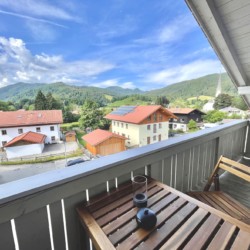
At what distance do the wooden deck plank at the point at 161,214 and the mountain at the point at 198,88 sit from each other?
167 cm

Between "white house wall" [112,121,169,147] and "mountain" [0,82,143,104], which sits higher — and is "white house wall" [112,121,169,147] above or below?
below

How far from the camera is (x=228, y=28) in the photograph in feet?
4.95

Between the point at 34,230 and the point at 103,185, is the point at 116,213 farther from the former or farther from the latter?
the point at 34,230

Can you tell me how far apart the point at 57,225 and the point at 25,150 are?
0.91 meters

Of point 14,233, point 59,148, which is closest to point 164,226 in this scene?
point 14,233

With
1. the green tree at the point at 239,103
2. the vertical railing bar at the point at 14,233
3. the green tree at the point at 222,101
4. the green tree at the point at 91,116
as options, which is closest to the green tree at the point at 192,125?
the green tree at the point at 222,101

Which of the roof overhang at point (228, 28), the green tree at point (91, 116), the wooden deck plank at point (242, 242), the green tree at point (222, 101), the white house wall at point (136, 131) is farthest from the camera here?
the green tree at point (222, 101)

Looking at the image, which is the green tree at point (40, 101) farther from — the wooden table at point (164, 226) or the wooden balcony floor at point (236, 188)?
the wooden balcony floor at point (236, 188)

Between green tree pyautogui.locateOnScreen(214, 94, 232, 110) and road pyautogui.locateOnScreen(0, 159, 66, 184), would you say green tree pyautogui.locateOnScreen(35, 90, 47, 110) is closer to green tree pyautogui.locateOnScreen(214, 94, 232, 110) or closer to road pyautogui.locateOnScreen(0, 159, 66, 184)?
road pyautogui.locateOnScreen(0, 159, 66, 184)

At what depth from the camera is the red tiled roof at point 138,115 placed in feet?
6.63

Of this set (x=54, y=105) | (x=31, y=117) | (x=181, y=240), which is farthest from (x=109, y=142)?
(x=181, y=240)

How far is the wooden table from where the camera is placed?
0.60 meters

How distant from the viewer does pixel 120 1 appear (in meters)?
1.95

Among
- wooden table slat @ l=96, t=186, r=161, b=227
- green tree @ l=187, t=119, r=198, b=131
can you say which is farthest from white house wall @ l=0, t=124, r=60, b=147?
green tree @ l=187, t=119, r=198, b=131
